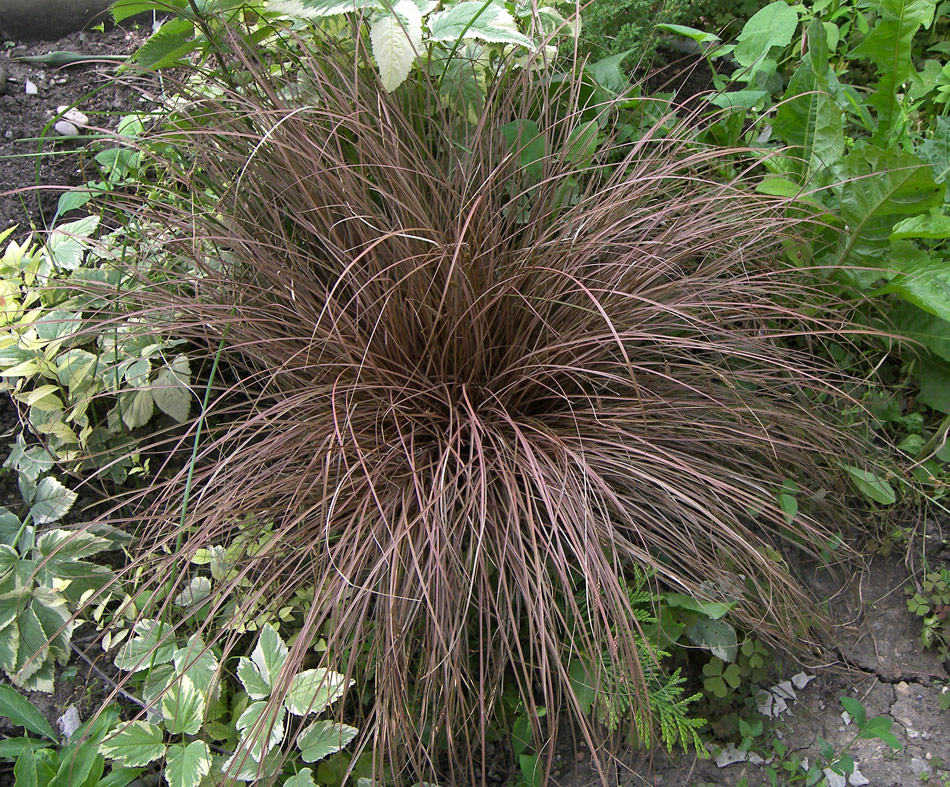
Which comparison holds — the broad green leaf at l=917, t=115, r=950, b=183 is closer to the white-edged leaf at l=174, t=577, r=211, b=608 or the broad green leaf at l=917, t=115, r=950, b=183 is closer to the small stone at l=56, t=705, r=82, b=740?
the white-edged leaf at l=174, t=577, r=211, b=608

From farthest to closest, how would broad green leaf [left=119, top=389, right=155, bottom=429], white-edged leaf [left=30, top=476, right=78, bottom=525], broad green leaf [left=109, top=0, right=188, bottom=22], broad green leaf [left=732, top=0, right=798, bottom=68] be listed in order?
broad green leaf [left=732, top=0, right=798, bottom=68] < broad green leaf [left=119, top=389, right=155, bottom=429] < white-edged leaf [left=30, top=476, right=78, bottom=525] < broad green leaf [left=109, top=0, right=188, bottom=22]

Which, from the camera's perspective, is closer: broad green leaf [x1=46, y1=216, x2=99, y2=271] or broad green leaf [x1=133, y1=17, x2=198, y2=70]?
broad green leaf [x1=133, y1=17, x2=198, y2=70]

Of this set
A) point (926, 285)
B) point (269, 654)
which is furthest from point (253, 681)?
point (926, 285)

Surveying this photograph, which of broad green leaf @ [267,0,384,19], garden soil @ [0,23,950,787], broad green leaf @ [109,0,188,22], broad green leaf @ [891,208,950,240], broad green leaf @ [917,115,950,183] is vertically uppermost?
broad green leaf @ [109,0,188,22]

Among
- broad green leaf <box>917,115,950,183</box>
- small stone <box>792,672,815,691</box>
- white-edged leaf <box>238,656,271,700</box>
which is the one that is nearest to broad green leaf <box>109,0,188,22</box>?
white-edged leaf <box>238,656,271,700</box>

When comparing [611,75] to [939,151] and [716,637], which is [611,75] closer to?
[939,151]

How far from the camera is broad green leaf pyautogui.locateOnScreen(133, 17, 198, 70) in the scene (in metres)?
1.51

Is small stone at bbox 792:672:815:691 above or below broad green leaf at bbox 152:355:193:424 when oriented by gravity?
below

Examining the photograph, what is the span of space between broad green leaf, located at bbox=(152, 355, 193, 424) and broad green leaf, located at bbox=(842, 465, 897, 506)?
1565 mm

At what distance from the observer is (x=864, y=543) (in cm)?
177

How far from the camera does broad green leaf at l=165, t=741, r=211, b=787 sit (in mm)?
1229

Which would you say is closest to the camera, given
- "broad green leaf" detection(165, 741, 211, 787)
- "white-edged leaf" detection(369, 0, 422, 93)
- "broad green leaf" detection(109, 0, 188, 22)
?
"broad green leaf" detection(165, 741, 211, 787)

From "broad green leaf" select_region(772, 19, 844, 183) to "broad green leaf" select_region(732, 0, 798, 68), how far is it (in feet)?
0.47

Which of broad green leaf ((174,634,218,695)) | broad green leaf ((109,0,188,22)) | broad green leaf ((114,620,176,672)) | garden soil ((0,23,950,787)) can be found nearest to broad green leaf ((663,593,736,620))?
garden soil ((0,23,950,787))
